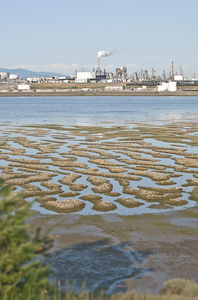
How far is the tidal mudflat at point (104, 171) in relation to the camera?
91.6 ft

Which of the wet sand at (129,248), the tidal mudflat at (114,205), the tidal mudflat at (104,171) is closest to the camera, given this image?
the wet sand at (129,248)

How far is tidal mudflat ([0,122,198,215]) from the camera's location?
27906mm

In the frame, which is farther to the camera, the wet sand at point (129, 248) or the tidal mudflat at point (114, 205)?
the tidal mudflat at point (114, 205)

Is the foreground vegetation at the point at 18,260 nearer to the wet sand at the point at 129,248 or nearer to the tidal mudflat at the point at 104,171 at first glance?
the wet sand at the point at 129,248

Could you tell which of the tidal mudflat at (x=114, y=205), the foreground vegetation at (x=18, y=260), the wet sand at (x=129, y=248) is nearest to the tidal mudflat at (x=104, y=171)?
the tidal mudflat at (x=114, y=205)

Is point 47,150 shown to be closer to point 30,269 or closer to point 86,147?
point 86,147

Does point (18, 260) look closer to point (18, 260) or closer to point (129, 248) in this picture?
point (18, 260)

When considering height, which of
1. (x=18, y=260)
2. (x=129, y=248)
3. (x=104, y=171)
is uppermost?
(x=18, y=260)

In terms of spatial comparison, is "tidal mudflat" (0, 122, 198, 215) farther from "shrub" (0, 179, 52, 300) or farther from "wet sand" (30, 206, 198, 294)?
"shrub" (0, 179, 52, 300)

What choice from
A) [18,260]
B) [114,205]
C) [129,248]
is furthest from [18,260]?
[114,205]

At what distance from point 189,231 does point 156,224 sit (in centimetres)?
188

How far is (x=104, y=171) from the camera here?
3797 cm

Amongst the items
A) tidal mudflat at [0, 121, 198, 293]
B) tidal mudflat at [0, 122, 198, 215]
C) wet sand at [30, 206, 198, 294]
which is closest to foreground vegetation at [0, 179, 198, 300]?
tidal mudflat at [0, 121, 198, 293]

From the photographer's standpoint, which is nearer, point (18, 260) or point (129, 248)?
point (18, 260)
